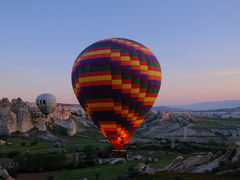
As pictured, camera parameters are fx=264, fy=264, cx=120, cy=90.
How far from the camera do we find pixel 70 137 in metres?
103

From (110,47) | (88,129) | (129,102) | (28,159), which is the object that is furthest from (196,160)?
(88,129)

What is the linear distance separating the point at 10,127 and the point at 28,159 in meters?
40.3

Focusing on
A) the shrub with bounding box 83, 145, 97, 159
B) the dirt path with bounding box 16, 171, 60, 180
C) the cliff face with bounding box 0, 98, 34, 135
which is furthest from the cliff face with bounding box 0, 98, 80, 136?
the dirt path with bounding box 16, 171, 60, 180

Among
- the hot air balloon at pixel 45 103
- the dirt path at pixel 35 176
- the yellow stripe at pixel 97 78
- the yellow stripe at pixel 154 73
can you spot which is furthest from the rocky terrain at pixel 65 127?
the yellow stripe at pixel 154 73

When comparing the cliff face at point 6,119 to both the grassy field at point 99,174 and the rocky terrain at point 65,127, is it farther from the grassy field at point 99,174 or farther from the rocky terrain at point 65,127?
the grassy field at point 99,174

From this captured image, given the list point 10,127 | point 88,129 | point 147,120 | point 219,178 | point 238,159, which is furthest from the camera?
point 147,120

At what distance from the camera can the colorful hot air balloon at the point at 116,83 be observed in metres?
36.4

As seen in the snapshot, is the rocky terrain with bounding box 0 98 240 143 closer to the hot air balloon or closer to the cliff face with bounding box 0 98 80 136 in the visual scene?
the cliff face with bounding box 0 98 80 136

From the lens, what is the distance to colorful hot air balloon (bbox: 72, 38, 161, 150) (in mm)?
36375

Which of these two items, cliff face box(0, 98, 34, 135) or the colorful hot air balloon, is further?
cliff face box(0, 98, 34, 135)

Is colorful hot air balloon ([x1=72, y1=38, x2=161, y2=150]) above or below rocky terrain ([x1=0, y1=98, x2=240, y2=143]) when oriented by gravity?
above

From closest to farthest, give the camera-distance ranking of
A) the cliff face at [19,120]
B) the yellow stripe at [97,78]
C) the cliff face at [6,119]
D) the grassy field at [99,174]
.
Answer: the yellow stripe at [97,78] → the grassy field at [99,174] → the cliff face at [6,119] → the cliff face at [19,120]

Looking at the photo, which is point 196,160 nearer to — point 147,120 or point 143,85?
point 143,85

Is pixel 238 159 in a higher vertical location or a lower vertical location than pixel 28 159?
higher
